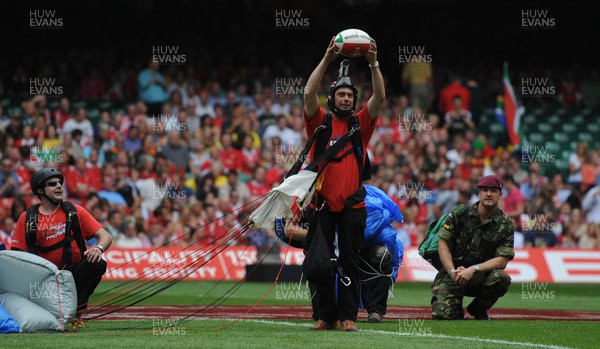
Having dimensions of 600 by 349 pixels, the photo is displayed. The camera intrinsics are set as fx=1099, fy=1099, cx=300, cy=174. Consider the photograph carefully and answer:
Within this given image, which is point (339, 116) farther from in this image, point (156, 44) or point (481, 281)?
point (156, 44)

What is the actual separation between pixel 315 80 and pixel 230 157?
45.2ft

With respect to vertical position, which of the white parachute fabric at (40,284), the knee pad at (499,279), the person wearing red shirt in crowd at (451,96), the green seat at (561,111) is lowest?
the knee pad at (499,279)

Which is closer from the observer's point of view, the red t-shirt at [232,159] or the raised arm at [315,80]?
the raised arm at [315,80]

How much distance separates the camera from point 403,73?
94.1 feet

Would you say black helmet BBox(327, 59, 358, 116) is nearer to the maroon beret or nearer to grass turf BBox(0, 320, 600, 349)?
grass turf BBox(0, 320, 600, 349)

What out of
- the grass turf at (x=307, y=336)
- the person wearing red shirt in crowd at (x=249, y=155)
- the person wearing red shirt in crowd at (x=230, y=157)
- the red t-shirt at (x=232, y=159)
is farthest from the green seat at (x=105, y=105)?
the grass turf at (x=307, y=336)

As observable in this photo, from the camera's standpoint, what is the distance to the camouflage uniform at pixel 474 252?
486 inches

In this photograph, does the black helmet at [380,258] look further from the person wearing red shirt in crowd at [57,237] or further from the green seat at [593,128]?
the green seat at [593,128]

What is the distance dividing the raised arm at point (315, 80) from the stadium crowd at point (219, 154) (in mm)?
9854

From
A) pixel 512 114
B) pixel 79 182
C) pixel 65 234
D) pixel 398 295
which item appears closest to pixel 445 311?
pixel 65 234

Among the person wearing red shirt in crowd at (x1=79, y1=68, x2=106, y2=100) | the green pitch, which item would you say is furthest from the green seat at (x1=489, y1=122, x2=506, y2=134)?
the green pitch

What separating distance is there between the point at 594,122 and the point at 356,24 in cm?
734

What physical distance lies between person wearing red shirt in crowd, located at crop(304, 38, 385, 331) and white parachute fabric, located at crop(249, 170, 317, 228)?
179 mm

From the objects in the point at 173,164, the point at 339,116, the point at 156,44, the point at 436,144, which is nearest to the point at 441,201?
the point at 436,144
